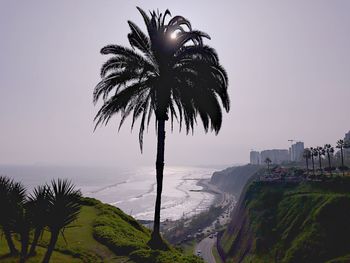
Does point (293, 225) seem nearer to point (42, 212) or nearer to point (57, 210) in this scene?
point (57, 210)

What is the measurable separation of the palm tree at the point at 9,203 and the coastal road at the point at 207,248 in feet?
270

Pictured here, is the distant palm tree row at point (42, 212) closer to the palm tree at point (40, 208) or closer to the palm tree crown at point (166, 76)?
the palm tree at point (40, 208)

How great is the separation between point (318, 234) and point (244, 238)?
27.6m

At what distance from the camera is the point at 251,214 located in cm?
9794

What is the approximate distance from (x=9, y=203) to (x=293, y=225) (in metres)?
77.8

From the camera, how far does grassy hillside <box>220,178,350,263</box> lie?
227 ft

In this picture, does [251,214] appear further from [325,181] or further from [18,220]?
[18,220]

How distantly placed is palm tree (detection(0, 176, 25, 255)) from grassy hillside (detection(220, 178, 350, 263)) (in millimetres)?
63374

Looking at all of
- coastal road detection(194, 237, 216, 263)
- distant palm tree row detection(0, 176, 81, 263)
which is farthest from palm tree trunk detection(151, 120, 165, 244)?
coastal road detection(194, 237, 216, 263)

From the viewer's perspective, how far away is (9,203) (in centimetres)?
1456

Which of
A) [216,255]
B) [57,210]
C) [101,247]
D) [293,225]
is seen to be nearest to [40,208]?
[57,210]

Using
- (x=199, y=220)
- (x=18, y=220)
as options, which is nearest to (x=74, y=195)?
(x=18, y=220)

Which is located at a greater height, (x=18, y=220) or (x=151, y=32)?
(x=151, y=32)

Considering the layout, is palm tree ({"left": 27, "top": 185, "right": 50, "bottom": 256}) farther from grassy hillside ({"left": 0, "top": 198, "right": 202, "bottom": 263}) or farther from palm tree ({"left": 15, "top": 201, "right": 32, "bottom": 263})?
grassy hillside ({"left": 0, "top": 198, "right": 202, "bottom": 263})
